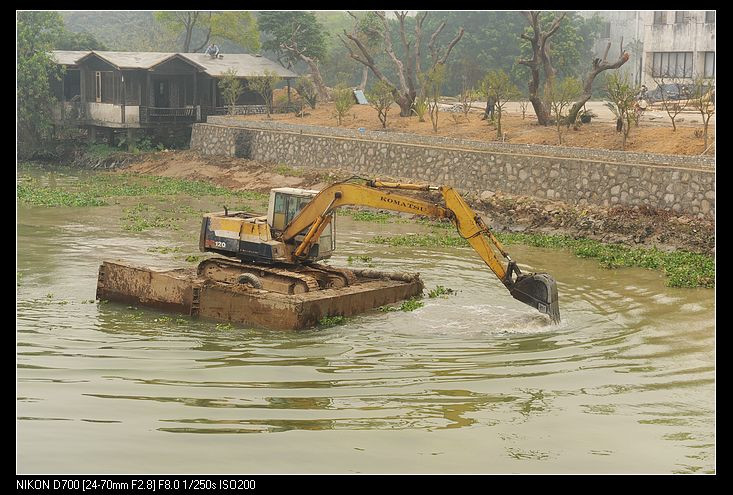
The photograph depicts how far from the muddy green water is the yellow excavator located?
86 cm

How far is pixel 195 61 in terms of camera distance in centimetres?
5794

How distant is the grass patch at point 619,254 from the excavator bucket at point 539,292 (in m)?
5.38

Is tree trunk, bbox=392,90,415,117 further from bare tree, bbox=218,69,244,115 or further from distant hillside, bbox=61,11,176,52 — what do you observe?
distant hillside, bbox=61,11,176,52

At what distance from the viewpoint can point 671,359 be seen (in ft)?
63.7

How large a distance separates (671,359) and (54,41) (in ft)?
160

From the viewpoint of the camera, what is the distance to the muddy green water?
14.1 meters

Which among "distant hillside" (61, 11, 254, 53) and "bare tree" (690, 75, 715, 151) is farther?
"distant hillside" (61, 11, 254, 53)

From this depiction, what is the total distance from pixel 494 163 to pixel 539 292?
57.1ft

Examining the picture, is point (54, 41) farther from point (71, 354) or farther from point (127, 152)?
point (71, 354)

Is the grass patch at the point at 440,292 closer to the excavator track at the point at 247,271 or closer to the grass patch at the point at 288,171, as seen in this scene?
the excavator track at the point at 247,271

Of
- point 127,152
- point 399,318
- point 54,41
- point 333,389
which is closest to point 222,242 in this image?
point 399,318

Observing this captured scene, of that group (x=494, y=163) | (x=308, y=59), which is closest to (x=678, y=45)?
(x=308, y=59)

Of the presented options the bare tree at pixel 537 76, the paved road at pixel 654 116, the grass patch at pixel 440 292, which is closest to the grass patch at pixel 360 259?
the grass patch at pixel 440 292

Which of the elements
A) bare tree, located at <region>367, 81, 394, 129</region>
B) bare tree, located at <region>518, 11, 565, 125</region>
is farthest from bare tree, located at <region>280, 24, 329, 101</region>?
bare tree, located at <region>518, 11, 565, 125</region>
